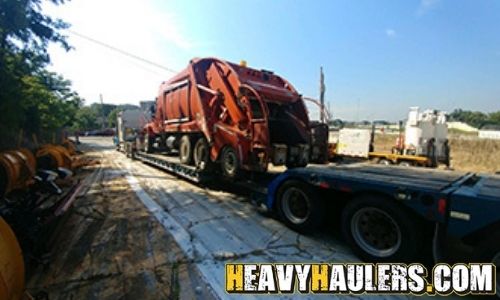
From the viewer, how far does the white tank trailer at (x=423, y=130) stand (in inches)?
450

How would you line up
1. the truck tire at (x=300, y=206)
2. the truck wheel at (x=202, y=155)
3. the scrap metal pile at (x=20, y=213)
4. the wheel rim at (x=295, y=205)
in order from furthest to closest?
the truck wheel at (x=202, y=155) → the wheel rim at (x=295, y=205) → the truck tire at (x=300, y=206) → the scrap metal pile at (x=20, y=213)

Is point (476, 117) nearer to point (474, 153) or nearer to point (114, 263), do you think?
point (474, 153)


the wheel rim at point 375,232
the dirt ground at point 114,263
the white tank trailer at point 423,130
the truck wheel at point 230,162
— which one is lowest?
the dirt ground at point 114,263

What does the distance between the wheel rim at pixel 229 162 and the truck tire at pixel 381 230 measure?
2.82 meters

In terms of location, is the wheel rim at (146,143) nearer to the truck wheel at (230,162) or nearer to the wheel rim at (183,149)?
the wheel rim at (183,149)

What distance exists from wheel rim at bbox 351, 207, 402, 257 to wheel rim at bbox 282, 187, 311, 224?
2.56 feet

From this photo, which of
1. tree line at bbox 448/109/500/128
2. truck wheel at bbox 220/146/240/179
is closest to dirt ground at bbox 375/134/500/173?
truck wheel at bbox 220/146/240/179

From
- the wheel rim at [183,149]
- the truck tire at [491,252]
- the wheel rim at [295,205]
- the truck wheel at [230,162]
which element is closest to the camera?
the truck tire at [491,252]

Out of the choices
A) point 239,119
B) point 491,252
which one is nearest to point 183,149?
point 239,119

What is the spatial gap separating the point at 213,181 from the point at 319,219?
157 inches

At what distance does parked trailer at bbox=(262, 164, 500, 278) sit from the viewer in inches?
94.0

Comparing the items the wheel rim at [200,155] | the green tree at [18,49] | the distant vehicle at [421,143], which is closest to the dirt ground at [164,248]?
the wheel rim at [200,155]

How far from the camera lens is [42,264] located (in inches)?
116

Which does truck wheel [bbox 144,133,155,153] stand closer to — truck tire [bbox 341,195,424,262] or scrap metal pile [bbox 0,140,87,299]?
scrap metal pile [bbox 0,140,87,299]
